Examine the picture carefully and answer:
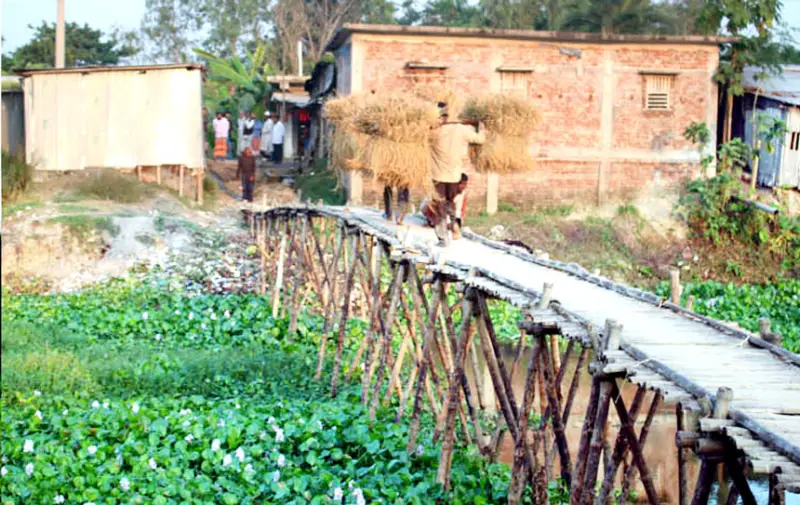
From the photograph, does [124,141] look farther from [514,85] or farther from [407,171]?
[407,171]

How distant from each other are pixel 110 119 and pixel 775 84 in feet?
42.2

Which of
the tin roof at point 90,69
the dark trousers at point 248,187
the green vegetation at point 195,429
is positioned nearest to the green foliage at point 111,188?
the tin roof at point 90,69

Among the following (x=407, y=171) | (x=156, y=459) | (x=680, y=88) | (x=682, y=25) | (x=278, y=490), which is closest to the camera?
(x=278, y=490)

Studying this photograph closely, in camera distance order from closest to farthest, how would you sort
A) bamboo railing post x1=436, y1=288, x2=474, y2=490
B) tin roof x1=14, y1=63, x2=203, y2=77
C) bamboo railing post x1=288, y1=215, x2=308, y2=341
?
1. bamboo railing post x1=436, y1=288, x2=474, y2=490
2. bamboo railing post x1=288, y1=215, x2=308, y2=341
3. tin roof x1=14, y1=63, x2=203, y2=77

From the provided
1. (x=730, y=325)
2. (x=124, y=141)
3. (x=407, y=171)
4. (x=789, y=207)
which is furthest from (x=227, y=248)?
(x=730, y=325)

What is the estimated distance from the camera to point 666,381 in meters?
5.29

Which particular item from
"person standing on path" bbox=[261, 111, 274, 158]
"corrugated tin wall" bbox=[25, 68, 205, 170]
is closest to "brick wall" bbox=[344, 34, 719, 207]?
"corrugated tin wall" bbox=[25, 68, 205, 170]

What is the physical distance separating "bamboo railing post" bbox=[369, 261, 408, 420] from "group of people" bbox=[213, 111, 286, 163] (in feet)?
50.8

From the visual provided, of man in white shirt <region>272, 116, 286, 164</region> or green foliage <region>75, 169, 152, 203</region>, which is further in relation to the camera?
man in white shirt <region>272, 116, 286, 164</region>

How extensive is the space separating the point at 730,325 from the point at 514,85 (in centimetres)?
1470

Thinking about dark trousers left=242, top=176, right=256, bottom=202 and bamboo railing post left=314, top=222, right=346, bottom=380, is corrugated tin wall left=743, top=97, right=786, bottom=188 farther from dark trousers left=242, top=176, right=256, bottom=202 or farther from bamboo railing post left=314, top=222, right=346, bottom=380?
bamboo railing post left=314, top=222, right=346, bottom=380

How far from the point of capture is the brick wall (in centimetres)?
2086

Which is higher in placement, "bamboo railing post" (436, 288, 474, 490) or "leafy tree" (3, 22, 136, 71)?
"leafy tree" (3, 22, 136, 71)

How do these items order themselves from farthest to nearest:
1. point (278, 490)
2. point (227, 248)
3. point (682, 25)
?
point (682, 25), point (227, 248), point (278, 490)
